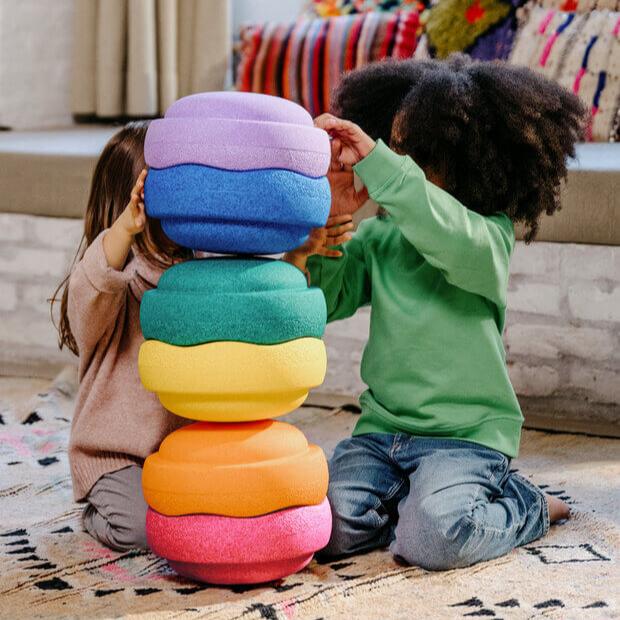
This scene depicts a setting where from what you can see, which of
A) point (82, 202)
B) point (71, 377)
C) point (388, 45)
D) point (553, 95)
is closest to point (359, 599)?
point (553, 95)

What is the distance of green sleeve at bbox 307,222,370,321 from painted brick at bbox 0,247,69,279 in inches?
42.5

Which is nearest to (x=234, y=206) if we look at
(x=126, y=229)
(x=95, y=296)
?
(x=126, y=229)

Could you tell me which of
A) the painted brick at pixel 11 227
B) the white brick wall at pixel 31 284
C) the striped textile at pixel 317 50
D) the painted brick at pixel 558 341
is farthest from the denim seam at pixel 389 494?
the striped textile at pixel 317 50

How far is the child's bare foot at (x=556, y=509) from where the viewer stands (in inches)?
57.7

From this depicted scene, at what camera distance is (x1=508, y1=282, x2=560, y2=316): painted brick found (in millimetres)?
2004

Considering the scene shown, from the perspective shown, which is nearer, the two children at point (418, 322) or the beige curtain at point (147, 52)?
the two children at point (418, 322)

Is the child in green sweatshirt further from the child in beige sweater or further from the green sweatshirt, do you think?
the child in beige sweater

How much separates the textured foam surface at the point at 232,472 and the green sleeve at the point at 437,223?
290 millimetres

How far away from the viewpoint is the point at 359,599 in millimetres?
1211

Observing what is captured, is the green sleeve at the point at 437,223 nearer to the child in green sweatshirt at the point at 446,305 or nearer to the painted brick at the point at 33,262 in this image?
the child in green sweatshirt at the point at 446,305

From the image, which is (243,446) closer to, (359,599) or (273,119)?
(359,599)

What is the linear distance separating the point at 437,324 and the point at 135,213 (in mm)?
434

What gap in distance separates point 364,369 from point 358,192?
250 millimetres

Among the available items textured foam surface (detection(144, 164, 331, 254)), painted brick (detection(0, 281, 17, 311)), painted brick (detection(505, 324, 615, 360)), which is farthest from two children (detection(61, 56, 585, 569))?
painted brick (detection(0, 281, 17, 311))
